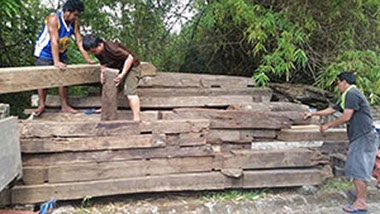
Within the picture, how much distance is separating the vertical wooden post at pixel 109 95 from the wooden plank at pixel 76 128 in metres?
0.16

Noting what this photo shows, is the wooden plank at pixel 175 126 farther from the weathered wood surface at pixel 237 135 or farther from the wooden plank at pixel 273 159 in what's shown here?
the wooden plank at pixel 273 159

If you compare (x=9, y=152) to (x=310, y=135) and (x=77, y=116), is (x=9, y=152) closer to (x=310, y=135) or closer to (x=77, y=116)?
(x=77, y=116)

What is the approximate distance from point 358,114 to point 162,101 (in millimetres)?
2847

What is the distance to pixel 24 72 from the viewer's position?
2990mm

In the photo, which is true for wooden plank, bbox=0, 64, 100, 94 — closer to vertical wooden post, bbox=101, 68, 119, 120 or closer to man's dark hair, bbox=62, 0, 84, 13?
vertical wooden post, bbox=101, 68, 119, 120

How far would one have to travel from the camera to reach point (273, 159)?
3996mm

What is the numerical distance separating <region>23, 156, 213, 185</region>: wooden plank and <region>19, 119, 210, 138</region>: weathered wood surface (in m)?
0.39

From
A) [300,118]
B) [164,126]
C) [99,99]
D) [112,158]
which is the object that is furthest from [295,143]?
[99,99]

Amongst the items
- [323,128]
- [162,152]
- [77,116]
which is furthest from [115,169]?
[323,128]

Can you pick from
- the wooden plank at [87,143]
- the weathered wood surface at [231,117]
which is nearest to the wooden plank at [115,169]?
the wooden plank at [87,143]

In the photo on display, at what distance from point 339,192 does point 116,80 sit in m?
3.74

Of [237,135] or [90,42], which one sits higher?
[90,42]

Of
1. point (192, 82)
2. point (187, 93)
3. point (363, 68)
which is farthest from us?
point (192, 82)

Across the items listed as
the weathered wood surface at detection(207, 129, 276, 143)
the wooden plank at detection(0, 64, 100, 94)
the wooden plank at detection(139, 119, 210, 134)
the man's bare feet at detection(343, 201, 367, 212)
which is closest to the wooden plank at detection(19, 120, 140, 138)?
the wooden plank at detection(139, 119, 210, 134)
